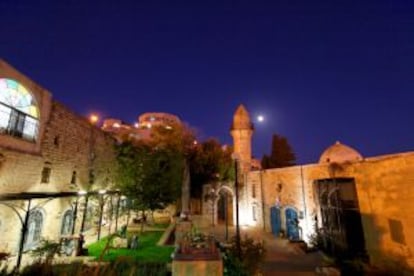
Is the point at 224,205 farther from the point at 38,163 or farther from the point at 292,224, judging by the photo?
the point at 38,163

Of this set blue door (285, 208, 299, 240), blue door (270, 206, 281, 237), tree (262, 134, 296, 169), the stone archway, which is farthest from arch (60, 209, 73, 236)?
tree (262, 134, 296, 169)

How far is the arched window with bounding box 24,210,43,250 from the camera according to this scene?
8.45m

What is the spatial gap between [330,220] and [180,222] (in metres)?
7.41

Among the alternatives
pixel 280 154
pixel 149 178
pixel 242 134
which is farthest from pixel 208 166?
pixel 280 154

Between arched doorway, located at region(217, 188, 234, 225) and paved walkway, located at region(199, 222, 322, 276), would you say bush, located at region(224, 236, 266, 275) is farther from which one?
arched doorway, located at region(217, 188, 234, 225)

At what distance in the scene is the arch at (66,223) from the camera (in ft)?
33.7

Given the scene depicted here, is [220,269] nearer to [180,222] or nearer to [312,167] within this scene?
[180,222]

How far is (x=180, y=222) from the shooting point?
9.70 m

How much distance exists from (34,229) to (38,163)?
2.58 meters

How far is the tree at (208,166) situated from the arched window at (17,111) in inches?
550

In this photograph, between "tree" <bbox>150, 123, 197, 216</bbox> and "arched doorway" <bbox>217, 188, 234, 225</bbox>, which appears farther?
"arched doorway" <bbox>217, 188, 234, 225</bbox>

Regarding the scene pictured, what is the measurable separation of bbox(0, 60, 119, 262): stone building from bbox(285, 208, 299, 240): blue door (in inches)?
478

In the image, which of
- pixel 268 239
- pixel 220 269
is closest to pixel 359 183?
pixel 268 239

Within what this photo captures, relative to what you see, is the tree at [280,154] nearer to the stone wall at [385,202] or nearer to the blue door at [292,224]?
the blue door at [292,224]
